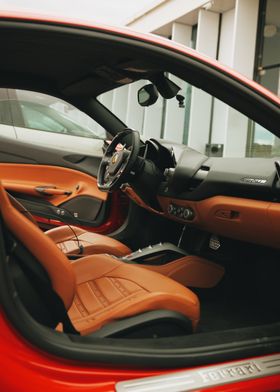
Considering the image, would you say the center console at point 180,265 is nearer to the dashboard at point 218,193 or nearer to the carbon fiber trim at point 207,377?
the dashboard at point 218,193

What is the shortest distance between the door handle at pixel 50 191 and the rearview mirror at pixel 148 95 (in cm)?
121

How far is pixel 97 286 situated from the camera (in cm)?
160

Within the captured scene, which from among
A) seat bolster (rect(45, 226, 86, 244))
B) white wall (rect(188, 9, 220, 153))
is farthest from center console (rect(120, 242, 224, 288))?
white wall (rect(188, 9, 220, 153))

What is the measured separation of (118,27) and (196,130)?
7.80 meters

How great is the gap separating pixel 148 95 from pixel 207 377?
1.39 m

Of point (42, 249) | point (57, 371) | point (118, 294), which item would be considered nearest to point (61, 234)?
point (118, 294)

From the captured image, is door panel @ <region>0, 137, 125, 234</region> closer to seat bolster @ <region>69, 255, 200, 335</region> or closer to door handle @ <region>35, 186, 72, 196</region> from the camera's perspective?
door handle @ <region>35, 186, 72, 196</region>

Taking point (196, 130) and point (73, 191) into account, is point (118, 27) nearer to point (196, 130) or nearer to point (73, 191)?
point (73, 191)

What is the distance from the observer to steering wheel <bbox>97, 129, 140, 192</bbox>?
7.16ft

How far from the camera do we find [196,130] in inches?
346

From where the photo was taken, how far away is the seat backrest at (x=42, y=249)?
1148mm

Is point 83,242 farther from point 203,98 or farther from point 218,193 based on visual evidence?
point 203,98

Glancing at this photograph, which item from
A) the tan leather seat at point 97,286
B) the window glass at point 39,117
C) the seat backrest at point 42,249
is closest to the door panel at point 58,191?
the window glass at point 39,117

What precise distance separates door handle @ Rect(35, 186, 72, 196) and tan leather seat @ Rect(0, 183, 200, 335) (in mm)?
1508
